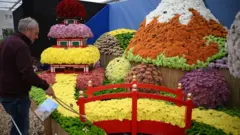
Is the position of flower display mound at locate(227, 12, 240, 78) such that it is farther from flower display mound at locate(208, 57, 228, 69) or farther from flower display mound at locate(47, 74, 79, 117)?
flower display mound at locate(47, 74, 79, 117)

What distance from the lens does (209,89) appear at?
14.0 feet

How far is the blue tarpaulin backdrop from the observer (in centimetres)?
600

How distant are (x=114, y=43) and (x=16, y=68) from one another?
5740 mm

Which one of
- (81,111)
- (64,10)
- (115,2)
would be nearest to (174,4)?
(64,10)

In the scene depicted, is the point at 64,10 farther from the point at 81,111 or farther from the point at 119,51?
the point at 81,111

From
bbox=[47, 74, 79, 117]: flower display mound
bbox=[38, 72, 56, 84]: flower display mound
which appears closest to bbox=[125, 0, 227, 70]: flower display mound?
bbox=[47, 74, 79, 117]: flower display mound

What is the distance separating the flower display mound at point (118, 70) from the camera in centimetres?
622

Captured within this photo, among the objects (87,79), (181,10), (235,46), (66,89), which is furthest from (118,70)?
(235,46)

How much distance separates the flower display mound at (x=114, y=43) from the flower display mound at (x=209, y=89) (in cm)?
364

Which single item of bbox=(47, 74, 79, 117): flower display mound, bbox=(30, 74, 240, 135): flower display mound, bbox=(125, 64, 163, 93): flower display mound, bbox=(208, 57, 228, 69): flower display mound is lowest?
bbox=(30, 74, 240, 135): flower display mound

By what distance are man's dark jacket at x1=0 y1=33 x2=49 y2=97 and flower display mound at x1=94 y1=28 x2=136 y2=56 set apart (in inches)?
208

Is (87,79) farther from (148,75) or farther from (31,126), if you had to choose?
(31,126)

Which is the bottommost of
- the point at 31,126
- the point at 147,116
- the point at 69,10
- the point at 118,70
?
the point at 31,126

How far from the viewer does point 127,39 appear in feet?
26.6
